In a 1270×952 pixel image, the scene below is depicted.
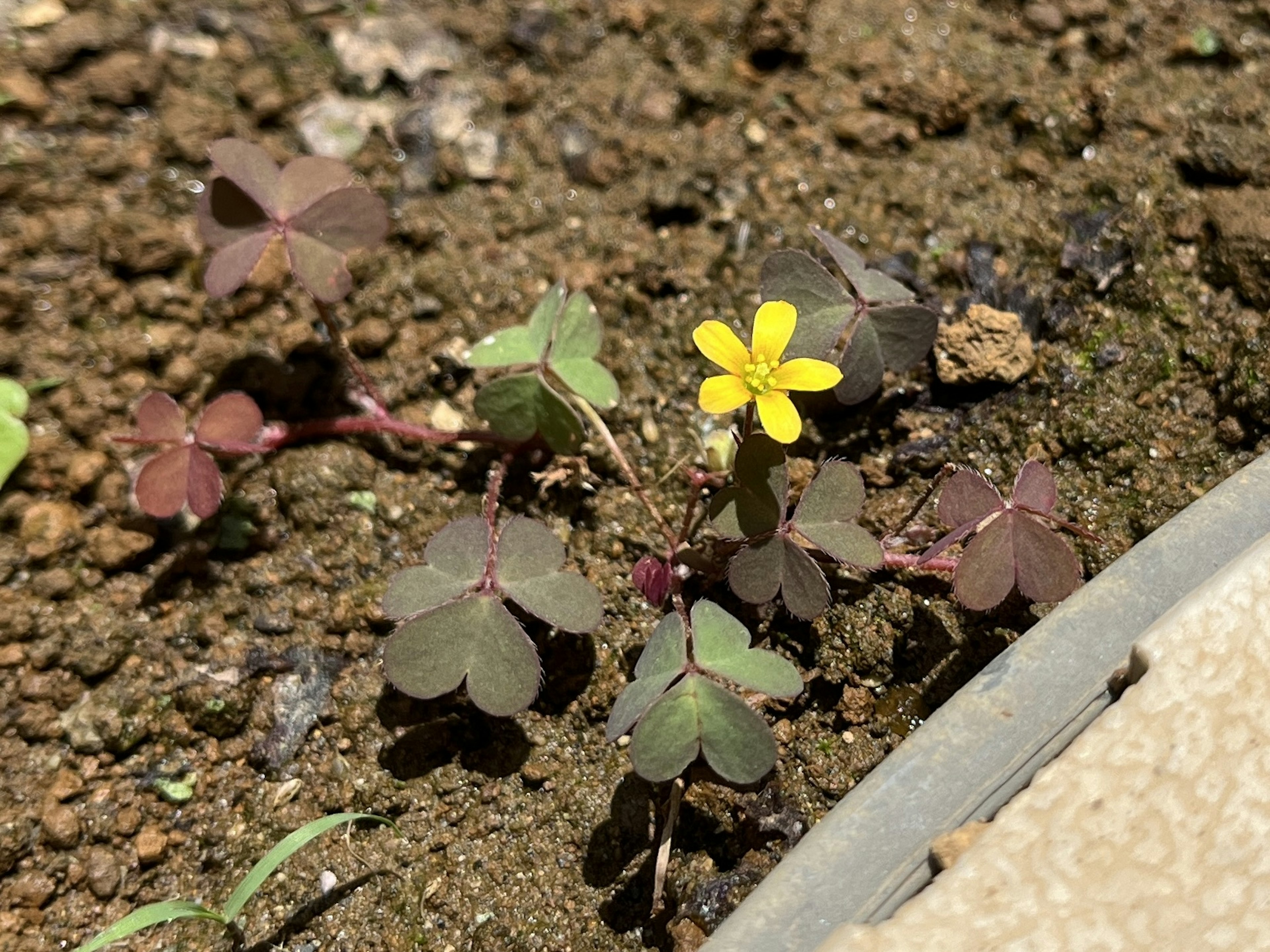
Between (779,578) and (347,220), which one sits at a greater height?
(347,220)

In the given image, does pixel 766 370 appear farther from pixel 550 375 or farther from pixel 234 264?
pixel 234 264

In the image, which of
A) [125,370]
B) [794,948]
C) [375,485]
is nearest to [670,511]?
[375,485]

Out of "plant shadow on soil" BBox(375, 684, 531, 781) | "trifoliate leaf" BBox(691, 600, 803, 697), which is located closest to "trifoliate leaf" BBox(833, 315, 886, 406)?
"trifoliate leaf" BBox(691, 600, 803, 697)

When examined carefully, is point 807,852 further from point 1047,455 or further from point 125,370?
point 125,370

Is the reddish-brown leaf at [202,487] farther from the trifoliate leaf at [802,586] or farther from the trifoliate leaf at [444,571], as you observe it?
the trifoliate leaf at [802,586]

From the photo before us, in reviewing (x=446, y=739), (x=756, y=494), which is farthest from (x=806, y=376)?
(x=446, y=739)

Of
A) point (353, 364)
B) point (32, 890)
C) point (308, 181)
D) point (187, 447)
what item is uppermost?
point (308, 181)

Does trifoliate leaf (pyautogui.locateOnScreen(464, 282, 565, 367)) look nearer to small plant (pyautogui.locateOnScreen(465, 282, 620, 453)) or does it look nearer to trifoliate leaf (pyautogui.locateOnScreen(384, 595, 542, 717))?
small plant (pyautogui.locateOnScreen(465, 282, 620, 453))
